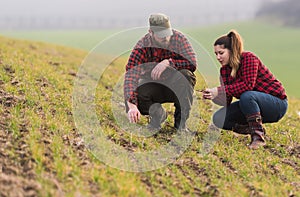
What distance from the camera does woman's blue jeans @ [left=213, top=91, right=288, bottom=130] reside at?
7188mm

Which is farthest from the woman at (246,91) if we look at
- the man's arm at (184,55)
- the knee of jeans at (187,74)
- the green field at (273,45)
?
the green field at (273,45)

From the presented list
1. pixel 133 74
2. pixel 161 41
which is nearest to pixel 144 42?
pixel 161 41

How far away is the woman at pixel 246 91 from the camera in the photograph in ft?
23.4

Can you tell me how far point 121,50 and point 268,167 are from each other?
9.52 feet

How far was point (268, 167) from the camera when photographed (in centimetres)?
670

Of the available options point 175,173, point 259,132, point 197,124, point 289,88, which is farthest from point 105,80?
point 289,88

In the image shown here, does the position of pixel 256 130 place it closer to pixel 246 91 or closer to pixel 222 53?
pixel 246 91

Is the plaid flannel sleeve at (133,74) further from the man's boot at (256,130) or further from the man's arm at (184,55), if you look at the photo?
the man's boot at (256,130)

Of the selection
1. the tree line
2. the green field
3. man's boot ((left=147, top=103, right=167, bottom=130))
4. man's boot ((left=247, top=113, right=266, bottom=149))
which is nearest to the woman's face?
man's boot ((left=247, top=113, right=266, bottom=149))

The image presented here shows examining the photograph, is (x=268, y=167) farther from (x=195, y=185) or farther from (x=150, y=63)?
(x=150, y=63)

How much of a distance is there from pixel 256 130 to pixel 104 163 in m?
2.87

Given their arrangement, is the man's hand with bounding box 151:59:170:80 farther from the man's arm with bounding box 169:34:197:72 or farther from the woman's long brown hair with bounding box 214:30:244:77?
the woman's long brown hair with bounding box 214:30:244:77

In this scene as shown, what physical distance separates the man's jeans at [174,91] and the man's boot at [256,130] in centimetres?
105

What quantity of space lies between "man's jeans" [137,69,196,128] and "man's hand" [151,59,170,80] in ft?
0.88
